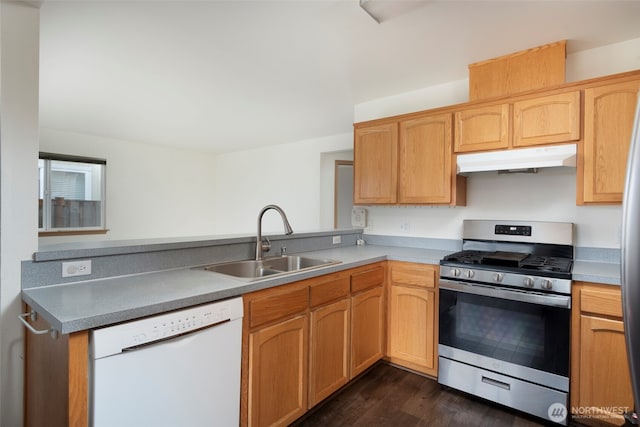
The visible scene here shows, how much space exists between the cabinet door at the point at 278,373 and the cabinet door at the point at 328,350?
7 cm

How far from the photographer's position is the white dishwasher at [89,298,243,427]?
111cm

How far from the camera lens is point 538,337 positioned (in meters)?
1.92

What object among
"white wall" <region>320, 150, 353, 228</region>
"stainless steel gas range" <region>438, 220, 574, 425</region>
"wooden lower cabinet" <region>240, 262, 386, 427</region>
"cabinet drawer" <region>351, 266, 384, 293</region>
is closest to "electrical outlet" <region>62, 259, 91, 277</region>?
"wooden lower cabinet" <region>240, 262, 386, 427</region>

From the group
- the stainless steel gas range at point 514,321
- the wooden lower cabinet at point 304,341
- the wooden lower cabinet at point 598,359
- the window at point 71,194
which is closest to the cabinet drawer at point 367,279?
the wooden lower cabinet at point 304,341

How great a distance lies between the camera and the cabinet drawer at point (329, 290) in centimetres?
194

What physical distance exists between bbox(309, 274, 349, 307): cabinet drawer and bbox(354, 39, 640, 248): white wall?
1.21 metres

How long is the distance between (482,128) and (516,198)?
63cm

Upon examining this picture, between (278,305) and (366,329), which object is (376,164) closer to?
(366,329)

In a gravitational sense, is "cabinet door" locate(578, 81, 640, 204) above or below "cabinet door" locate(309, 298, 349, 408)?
above

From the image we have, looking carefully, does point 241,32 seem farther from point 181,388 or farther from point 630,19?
point 630,19

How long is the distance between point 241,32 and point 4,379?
7.41ft

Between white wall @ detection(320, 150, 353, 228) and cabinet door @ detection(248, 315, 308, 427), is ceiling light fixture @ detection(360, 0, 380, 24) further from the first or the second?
white wall @ detection(320, 150, 353, 228)

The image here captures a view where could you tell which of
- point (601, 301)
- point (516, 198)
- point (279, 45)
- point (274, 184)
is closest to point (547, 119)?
point (516, 198)

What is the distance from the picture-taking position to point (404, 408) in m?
2.07
